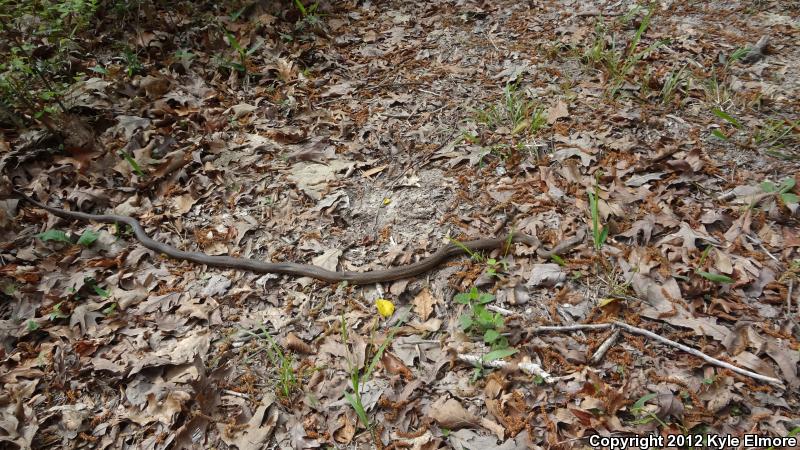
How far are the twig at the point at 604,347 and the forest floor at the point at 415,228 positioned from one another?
0.02m

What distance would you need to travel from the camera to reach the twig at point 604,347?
264cm

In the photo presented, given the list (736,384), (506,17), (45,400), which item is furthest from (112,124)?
(736,384)

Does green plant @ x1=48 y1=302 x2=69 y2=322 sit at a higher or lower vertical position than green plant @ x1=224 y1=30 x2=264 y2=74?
lower

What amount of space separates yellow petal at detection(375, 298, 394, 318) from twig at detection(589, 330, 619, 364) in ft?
4.49

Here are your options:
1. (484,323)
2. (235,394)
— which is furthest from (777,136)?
(235,394)

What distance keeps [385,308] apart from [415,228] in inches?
33.6

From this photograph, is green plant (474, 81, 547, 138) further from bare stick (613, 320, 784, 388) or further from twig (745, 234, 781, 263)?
bare stick (613, 320, 784, 388)

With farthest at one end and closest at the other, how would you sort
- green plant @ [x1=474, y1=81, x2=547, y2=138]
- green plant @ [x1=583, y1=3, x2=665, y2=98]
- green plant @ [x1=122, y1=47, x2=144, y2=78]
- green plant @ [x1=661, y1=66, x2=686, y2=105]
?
green plant @ [x1=122, y1=47, x2=144, y2=78] < green plant @ [x1=583, y1=3, x2=665, y2=98] < green plant @ [x1=474, y1=81, x2=547, y2=138] < green plant @ [x1=661, y1=66, x2=686, y2=105]

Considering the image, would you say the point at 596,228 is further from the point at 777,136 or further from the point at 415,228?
the point at 777,136

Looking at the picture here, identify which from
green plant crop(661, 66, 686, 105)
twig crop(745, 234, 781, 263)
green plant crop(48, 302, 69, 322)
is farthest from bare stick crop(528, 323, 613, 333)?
green plant crop(48, 302, 69, 322)

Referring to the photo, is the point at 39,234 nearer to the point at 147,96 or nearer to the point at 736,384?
the point at 147,96

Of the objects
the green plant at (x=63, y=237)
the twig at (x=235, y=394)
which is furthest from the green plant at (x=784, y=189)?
the green plant at (x=63, y=237)

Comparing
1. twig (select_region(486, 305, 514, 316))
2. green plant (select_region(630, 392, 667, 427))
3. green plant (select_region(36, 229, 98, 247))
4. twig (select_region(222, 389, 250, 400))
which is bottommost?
twig (select_region(222, 389, 250, 400))

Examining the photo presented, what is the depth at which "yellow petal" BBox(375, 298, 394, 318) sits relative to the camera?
125 inches
